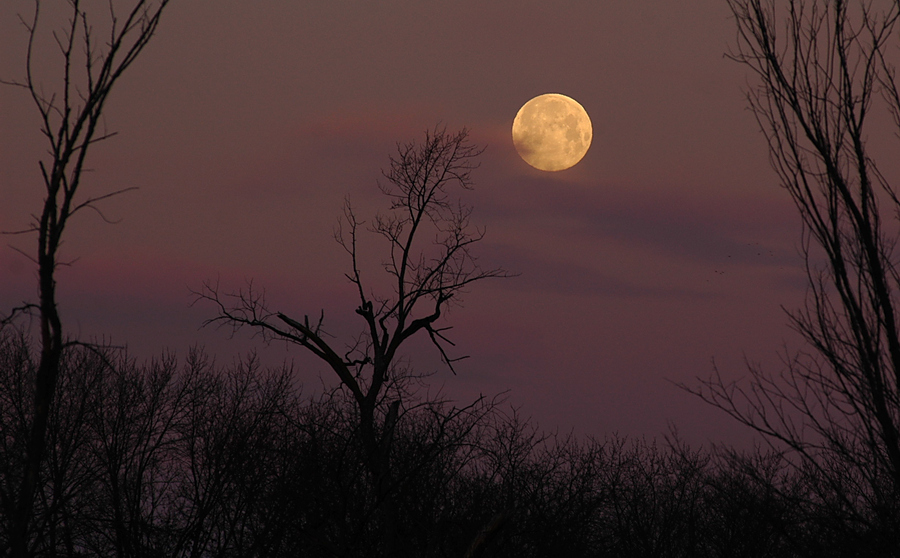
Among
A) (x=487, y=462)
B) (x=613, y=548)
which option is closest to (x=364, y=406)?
(x=487, y=462)

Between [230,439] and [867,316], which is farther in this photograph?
[230,439]

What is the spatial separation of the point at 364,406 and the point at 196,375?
12.1 meters

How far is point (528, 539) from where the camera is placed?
738 inches

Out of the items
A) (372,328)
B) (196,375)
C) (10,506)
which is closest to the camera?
(10,506)

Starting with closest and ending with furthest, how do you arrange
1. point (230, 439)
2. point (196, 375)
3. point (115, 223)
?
point (115, 223) < point (230, 439) < point (196, 375)

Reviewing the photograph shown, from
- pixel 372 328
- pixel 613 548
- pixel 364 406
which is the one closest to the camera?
pixel 364 406

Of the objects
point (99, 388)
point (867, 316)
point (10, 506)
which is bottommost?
point (10, 506)

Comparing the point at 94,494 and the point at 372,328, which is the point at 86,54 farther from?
the point at 94,494

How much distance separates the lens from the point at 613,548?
23.2 metres

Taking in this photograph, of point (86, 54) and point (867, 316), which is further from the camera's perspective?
point (867, 316)

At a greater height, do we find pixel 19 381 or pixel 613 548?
pixel 19 381

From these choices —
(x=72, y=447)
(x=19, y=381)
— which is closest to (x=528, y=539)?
(x=72, y=447)

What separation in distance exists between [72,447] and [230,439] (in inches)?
172

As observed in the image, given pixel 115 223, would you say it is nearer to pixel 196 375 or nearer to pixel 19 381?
pixel 19 381
